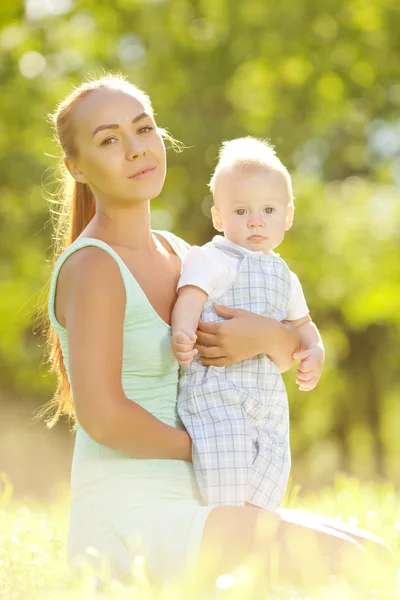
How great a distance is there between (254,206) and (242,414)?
76cm

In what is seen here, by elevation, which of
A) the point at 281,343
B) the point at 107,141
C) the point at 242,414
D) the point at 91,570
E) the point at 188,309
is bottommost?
the point at 91,570

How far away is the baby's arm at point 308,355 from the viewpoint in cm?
335

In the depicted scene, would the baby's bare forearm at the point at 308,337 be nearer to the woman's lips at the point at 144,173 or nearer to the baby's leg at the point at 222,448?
the baby's leg at the point at 222,448

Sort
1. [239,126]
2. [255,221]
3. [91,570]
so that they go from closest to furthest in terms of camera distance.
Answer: [91,570] < [255,221] < [239,126]

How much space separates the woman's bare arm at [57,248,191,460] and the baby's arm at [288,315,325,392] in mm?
547

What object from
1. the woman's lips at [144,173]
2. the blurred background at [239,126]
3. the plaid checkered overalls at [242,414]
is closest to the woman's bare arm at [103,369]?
the plaid checkered overalls at [242,414]

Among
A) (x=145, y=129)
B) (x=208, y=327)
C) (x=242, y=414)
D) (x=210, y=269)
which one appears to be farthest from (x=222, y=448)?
(x=145, y=129)

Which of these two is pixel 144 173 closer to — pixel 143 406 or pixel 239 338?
pixel 239 338

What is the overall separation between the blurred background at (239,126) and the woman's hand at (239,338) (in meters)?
10.6

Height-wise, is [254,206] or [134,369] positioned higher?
[254,206]

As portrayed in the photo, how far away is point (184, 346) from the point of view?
9.87ft

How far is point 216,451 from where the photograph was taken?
302 centimetres

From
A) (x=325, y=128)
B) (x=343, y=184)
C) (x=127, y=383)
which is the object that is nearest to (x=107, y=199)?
(x=127, y=383)

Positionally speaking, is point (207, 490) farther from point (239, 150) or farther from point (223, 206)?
point (239, 150)
